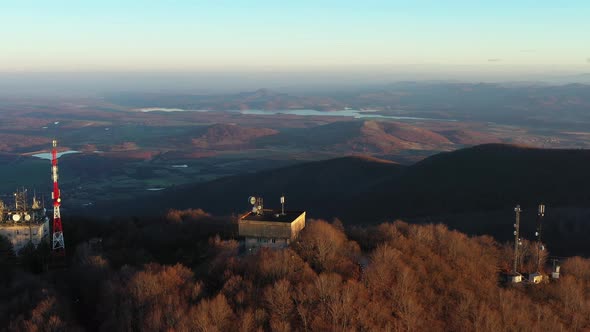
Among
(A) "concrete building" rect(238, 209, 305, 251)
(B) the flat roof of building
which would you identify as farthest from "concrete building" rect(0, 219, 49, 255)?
(A) "concrete building" rect(238, 209, 305, 251)

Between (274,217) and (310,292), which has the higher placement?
(274,217)

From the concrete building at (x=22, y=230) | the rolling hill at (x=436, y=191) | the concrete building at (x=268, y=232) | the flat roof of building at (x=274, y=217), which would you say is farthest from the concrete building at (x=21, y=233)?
the rolling hill at (x=436, y=191)

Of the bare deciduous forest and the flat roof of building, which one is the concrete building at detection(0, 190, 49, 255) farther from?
the flat roof of building

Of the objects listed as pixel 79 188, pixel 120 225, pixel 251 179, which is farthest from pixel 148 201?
pixel 120 225

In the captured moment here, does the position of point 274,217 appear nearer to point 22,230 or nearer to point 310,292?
point 310,292

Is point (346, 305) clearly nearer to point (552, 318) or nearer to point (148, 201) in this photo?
point (552, 318)

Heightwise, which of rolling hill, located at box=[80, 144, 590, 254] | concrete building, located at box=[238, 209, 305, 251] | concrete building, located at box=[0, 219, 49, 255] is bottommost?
rolling hill, located at box=[80, 144, 590, 254]

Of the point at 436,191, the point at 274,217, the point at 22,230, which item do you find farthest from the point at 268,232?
the point at 436,191

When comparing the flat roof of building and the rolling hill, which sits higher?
the flat roof of building
